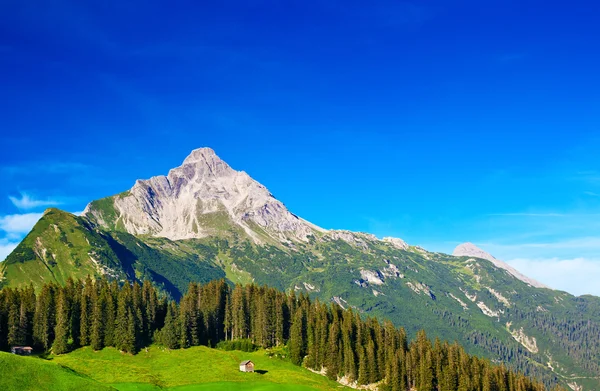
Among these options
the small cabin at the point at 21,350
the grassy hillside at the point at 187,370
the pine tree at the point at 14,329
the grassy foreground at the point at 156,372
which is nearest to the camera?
the grassy foreground at the point at 156,372

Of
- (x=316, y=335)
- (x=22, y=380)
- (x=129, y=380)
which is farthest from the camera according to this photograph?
(x=316, y=335)

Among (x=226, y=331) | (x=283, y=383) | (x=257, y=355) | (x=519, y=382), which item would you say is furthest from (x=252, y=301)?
(x=519, y=382)

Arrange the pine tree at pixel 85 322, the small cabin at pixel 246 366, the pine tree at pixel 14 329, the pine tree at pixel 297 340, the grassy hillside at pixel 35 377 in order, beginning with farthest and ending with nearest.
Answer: the pine tree at pixel 297 340
the pine tree at pixel 85 322
the pine tree at pixel 14 329
the small cabin at pixel 246 366
the grassy hillside at pixel 35 377

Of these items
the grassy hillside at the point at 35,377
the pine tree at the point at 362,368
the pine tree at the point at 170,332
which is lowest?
the pine tree at the point at 362,368

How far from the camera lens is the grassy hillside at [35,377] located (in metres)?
83.1

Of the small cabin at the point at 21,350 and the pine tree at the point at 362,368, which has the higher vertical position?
the small cabin at the point at 21,350

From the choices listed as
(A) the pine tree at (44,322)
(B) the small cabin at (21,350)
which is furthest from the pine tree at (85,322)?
(B) the small cabin at (21,350)

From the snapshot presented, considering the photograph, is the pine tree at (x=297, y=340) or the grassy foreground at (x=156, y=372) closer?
the grassy foreground at (x=156, y=372)

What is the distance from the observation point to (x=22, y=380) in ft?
277

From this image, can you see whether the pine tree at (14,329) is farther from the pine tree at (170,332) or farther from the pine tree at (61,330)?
the pine tree at (170,332)

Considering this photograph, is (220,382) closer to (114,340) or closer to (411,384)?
(114,340)

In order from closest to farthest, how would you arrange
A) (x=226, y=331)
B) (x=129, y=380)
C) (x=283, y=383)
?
(x=129, y=380)
(x=283, y=383)
(x=226, y=331)

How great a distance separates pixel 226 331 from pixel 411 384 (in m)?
66.9

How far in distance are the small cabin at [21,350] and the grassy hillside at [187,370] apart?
8077 millimetres
